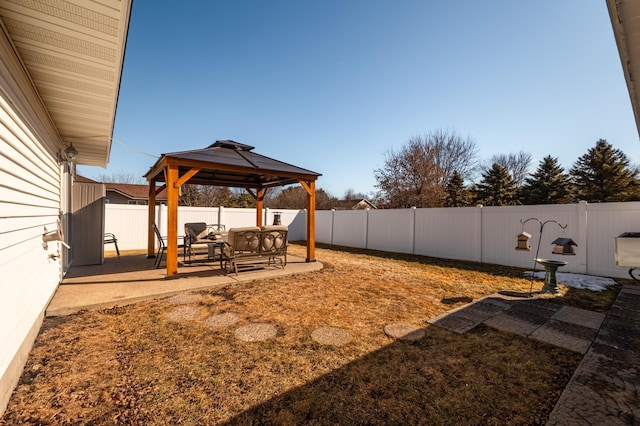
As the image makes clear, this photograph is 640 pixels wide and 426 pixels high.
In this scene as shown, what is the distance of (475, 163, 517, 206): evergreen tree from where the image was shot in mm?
21719

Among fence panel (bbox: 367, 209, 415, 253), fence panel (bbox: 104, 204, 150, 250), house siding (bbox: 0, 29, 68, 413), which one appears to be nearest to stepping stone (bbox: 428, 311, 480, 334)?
house siding (bbox: 0, 29, 68, 413)

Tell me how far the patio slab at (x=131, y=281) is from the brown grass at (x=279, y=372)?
32 centimetres

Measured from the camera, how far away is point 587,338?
2.89m

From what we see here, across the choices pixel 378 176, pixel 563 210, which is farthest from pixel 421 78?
pixel 378 176

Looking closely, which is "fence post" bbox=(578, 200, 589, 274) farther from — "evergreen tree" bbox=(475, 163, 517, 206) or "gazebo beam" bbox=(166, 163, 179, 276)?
"evergreen tree" bbox=(475, 163, 517, 206)

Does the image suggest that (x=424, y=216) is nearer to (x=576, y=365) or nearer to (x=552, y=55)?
(x=552, y=55)

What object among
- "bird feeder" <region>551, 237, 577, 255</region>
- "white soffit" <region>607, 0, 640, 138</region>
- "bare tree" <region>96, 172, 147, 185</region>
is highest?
"bare tree" <region>96, 172, 147, 185</region>

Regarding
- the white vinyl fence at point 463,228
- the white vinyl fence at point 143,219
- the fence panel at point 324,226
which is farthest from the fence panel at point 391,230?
the white vinyl fence at point 143,219

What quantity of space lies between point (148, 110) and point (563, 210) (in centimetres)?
1395

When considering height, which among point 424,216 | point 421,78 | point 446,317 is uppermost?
point 421,78

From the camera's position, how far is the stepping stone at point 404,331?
9.69ft

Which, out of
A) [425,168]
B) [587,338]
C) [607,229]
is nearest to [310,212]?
[587,338]

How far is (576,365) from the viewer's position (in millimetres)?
2350

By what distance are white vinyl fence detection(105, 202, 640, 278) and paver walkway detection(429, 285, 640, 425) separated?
166 cm
